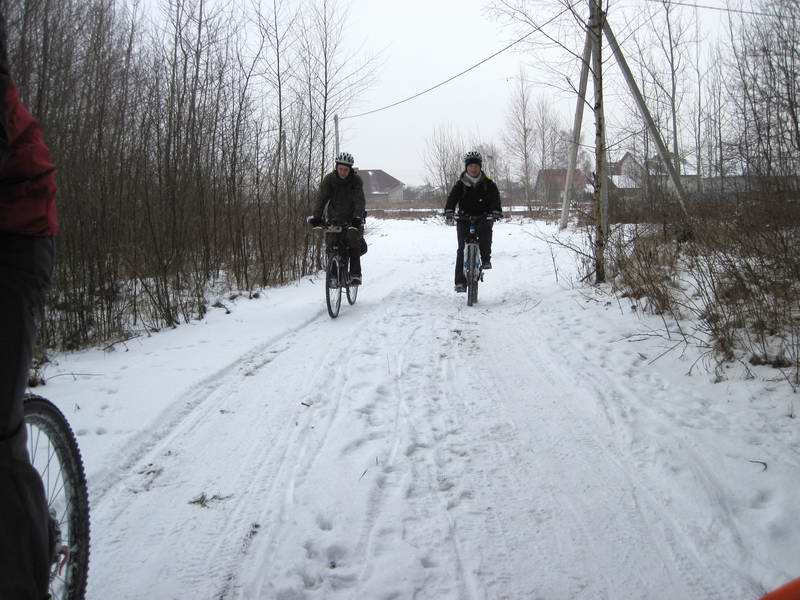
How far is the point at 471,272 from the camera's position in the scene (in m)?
7.57

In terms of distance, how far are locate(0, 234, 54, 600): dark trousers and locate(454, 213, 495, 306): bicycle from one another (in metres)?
6.44

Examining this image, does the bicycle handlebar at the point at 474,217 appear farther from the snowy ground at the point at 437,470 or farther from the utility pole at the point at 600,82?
the snowy ground at the point at 437,470

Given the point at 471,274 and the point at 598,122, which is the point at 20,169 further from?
the point at 598,122

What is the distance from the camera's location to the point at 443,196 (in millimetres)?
43312

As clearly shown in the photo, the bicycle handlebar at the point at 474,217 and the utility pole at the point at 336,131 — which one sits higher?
the utility pole at the point at 336,131

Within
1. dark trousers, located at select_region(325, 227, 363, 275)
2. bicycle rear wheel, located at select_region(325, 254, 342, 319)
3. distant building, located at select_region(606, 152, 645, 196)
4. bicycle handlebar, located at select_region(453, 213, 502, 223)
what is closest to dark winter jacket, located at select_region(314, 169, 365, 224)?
dark trousers, located at select_region(325, 227, 363, 275)

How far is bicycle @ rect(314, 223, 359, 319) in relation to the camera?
22.9 feet

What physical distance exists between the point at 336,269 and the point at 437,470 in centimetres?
461

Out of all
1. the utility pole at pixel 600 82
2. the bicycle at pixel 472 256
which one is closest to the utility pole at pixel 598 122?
the utility pole at pixel 600 82

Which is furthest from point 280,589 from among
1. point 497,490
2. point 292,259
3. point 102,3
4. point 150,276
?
point 292,259

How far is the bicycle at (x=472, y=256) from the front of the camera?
7.57 m

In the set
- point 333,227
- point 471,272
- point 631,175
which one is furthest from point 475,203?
point 631,175

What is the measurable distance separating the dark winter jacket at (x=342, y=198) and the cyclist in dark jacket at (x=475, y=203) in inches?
51.2

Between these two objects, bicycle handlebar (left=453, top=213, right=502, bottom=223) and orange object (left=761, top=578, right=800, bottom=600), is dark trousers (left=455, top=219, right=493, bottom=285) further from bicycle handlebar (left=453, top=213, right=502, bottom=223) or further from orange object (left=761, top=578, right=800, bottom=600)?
orange object (left=761, top=578, right=800, bottom=600)
